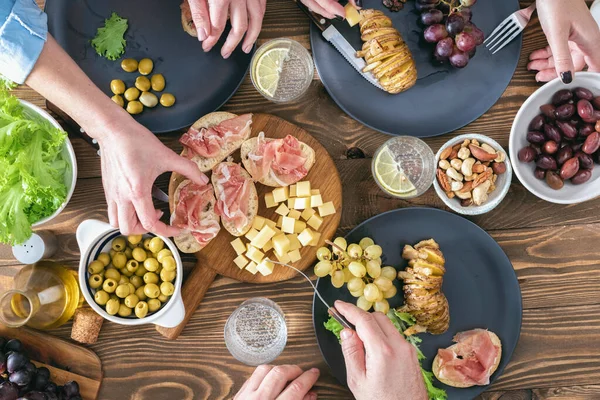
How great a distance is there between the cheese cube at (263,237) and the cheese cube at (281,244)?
0.8 inches

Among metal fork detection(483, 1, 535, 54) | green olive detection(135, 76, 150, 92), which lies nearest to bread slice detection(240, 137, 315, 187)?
green olive detection(135, 76, 150, 92)

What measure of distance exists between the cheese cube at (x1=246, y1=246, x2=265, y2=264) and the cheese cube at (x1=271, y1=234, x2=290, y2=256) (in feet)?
0.18

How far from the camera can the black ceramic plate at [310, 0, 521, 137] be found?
1.59 m

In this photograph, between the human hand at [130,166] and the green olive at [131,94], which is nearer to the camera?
the human hand at [130,166]

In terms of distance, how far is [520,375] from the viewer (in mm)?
1661

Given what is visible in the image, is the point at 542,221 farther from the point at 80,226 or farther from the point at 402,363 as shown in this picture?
the point at 80,226

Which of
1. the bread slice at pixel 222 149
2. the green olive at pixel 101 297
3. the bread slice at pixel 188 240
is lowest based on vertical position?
the bread slice at pixel 188 240

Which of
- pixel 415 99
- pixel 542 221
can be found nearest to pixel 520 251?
pixel 542 221

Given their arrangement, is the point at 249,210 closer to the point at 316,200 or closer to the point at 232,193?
the point at 232,193

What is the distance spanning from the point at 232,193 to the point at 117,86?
48cm

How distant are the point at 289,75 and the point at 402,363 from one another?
0.91m

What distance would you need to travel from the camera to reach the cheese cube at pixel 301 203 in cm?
156

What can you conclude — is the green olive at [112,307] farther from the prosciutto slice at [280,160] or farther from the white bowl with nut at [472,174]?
the white bowl with nut at [472,174]

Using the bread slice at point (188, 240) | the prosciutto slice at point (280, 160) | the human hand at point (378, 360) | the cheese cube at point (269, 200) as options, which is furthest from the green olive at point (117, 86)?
the human hand at point (378, 360)
